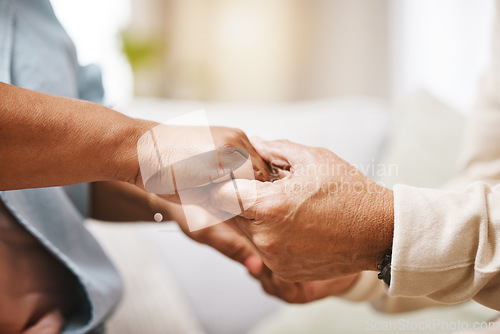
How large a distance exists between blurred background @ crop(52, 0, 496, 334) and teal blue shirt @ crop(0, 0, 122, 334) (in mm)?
162

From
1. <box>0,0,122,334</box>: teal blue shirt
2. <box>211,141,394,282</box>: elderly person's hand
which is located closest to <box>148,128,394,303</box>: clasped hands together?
<box>211,141,394,282</box>: elderly person's hand

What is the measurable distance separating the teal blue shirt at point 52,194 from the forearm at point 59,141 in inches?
5.1

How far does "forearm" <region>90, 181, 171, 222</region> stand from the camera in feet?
2.54

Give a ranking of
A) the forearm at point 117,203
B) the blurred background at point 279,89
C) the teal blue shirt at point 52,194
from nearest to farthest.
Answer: the teal blue shirt at point 52,194 < the forearm at point 117,203 < the blurred background at point 279,89

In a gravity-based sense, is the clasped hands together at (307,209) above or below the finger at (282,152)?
below

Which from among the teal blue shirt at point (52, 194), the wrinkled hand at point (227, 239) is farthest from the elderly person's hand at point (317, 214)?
the teal blue shirt at point (52, 194)

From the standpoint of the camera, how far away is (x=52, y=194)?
2.12ft

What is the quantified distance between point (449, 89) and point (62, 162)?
1.49 m

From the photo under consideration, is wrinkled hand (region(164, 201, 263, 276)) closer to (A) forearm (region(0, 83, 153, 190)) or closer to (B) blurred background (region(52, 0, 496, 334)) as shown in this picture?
(A) forearm (region(0, 83, 153, 190))

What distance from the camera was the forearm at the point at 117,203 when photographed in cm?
78

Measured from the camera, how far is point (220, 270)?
3.60 ft

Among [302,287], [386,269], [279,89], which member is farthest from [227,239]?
[279,89]

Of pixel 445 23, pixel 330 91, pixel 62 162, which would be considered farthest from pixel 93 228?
pixel 330 91

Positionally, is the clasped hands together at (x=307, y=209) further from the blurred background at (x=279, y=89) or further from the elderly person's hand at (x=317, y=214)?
the blurred background at (x=279, y=89)
